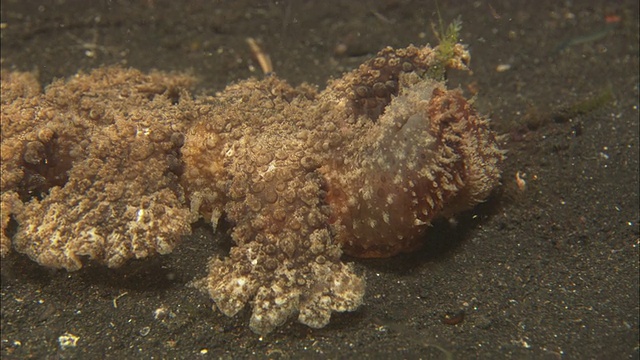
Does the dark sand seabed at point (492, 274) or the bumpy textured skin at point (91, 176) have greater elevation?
the bumpy textured skin at point (91, 176)

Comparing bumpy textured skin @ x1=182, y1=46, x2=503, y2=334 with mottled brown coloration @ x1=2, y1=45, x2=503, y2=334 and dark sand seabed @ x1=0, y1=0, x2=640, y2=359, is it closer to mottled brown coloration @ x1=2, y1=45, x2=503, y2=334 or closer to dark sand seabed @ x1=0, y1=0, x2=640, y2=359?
mottled brown coloration @ x1=2, y1=45, x2=503, y2=334

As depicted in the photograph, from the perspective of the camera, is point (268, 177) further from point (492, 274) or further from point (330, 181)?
point (492, 274)

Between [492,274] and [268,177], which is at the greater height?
[268,177]

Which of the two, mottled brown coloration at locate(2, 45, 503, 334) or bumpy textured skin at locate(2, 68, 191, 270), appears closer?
mottled brown coloration at locate(2, 45, 503, 334)

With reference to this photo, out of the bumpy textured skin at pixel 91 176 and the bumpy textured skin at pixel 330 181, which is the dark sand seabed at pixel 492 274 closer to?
the bumpy textured skin at pixel 330 181

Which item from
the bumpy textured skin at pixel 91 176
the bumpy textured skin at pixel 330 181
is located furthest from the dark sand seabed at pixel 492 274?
the bumpy textured skin at pixel 91 176

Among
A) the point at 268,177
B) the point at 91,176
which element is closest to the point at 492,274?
the point at 268,177

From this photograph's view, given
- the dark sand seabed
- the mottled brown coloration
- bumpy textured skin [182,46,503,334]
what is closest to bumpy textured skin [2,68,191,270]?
the mottled brown coloration
